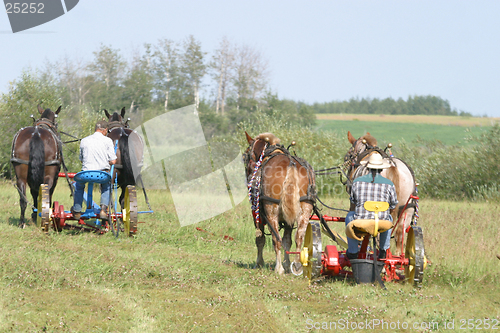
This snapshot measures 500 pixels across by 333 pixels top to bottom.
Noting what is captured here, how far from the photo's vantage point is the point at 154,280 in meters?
6.84

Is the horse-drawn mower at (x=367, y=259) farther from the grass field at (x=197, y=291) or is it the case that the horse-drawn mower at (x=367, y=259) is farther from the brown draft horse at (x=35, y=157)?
the brown draft horse at (x=35, y=157)

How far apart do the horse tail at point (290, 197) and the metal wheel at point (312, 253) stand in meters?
0.90

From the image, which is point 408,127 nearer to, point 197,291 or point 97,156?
point 97,156

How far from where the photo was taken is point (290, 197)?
25.5ft

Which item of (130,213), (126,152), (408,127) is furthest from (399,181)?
(408,127)

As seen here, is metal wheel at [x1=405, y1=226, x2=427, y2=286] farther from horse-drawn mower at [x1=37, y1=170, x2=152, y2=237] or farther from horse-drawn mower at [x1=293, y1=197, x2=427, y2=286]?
horse-drawn mower at [x1=37, y1=170, x2=152, y2=237]

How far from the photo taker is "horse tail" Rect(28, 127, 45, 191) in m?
10.7

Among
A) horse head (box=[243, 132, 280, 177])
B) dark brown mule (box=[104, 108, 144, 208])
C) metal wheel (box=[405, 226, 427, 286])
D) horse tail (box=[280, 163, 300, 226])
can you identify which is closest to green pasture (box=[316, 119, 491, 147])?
dark brown mule (box=[104, 108, 144, 208])

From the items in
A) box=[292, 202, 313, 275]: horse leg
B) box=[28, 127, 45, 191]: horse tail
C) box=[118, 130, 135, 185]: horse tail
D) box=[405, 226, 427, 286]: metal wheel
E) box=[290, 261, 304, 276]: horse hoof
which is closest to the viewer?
box=[405, 226, 427, 286]: metal wheel

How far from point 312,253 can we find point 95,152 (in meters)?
5.17

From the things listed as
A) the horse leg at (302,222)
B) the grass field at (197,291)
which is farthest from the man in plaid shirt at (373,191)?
the horse leg at (302,222)

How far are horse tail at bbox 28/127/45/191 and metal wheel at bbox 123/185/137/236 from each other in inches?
77.7

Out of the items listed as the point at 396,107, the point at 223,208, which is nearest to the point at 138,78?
the point at 223,208

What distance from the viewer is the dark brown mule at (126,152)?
11625mm
